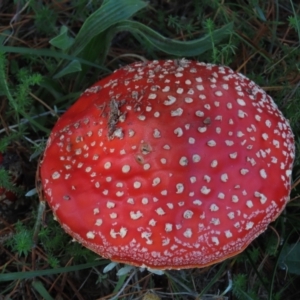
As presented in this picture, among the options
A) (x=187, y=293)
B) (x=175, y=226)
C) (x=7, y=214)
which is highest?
(x=175, y=226)

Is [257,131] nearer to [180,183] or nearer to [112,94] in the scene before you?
[180,183]

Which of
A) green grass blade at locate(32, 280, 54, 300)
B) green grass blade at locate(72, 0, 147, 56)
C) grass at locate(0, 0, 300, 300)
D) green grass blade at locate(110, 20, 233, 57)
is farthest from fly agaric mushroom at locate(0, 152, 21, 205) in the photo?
green grass blade at locate(110, 20, 233, 57)

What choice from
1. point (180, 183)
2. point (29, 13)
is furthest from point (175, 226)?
Result: point (29, 13)

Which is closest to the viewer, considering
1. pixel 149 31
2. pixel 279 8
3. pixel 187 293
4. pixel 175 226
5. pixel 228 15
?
pixel 175 226

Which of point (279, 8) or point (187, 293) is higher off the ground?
point (279, 8)

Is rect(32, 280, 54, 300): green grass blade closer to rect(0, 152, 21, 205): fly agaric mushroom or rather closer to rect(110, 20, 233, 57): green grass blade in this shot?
rect(0, 152, 21, 205): fly agaric mushroom

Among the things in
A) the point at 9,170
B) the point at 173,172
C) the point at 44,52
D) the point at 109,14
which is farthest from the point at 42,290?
the point at 109,14
